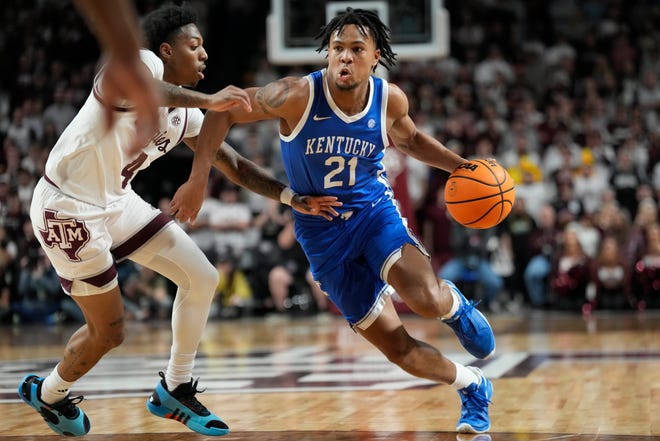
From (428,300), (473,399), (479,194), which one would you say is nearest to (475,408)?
(473,399)

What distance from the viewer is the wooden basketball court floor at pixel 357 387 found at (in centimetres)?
492

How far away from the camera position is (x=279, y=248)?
45.0ft

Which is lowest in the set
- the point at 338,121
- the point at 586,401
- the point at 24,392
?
the point at 586,401

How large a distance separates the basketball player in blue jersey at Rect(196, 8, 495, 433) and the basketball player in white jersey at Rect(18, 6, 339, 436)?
150 mm

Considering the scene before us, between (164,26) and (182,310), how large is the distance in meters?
1.41

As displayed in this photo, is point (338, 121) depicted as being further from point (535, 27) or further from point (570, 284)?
point (535, 27)

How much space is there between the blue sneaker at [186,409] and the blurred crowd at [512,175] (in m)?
6.86

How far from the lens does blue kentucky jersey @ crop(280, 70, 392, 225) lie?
195 inches

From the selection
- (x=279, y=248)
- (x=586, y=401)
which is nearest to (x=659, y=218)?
(x=279, y=248)

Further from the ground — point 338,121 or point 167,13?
point 167,13

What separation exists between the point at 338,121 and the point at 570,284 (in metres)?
8.74

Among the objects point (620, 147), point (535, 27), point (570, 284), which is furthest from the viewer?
point (535, 27)

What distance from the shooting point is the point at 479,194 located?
512 cm

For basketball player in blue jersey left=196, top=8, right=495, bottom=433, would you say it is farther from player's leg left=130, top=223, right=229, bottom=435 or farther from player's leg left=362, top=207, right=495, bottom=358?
player's leg left=130, top=223, right=229, bottom=435
